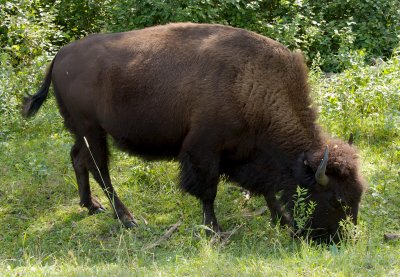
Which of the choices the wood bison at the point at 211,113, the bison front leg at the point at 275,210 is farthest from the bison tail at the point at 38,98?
the bison front leg at the point at 275,210

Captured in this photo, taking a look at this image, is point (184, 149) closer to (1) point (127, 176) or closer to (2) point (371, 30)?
(1) point (127, 176)

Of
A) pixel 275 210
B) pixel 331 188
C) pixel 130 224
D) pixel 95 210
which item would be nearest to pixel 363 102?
pixel 275 210

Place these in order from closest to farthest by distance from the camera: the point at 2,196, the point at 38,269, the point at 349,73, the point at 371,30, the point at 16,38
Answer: the point at 38,269 → the point at 2,196 → the point at 349,73 → the point at 16,38 → the point at 371,30

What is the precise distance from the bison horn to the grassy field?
49 centimetres

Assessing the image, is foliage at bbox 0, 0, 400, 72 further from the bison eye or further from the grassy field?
the bison eye

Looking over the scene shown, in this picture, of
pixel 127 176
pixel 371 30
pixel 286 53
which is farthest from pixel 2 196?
pixel 371 30

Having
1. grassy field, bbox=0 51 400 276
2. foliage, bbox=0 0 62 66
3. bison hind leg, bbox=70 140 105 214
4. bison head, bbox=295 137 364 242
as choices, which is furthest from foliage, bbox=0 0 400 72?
bison head, bbox=295 137 364 242

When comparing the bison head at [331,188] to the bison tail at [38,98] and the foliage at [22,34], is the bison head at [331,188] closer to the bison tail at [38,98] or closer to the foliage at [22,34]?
the bison tail at [38,98]

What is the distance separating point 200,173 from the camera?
554 cm

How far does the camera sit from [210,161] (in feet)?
18.0

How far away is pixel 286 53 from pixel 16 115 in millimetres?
4025

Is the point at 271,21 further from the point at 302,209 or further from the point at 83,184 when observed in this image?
the point at 302,209

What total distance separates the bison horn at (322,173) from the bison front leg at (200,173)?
3.19 feet

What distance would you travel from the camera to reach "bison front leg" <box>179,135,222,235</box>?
5.48m
